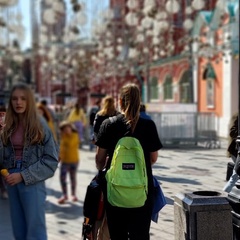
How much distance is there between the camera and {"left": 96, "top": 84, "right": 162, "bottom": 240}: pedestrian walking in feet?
12.2

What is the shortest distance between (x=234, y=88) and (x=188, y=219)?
19323 millimetres

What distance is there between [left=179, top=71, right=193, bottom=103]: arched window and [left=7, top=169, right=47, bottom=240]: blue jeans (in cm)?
2277

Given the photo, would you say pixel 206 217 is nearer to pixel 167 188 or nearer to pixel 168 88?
pixel 167 188

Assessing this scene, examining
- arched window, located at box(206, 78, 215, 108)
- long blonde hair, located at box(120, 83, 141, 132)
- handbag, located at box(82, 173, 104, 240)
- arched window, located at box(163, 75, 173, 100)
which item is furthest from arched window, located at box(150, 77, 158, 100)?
long blonde hair, located at box(120, 83, 141, 132)

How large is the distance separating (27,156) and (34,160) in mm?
76

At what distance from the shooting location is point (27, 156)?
414cm

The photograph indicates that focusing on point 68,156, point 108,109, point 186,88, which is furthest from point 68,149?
point 186,88

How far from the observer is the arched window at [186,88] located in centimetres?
2683

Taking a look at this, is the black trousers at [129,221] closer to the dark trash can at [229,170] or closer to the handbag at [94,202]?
the handbag at [94,202]

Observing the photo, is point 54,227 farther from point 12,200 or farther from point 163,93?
point 163,93

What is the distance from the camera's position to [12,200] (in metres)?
4.26

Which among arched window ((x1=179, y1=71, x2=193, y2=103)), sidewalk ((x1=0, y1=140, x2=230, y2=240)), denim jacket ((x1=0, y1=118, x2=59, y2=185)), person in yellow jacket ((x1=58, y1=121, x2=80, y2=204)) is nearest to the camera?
denim jacket ((x1=0, y1=118, x2=59, y2=185))

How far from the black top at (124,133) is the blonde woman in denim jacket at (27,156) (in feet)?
2.21

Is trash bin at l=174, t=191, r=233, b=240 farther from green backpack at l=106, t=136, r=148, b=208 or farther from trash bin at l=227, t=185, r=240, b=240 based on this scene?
green backpack at l=106, t=136, r=148, b=208
